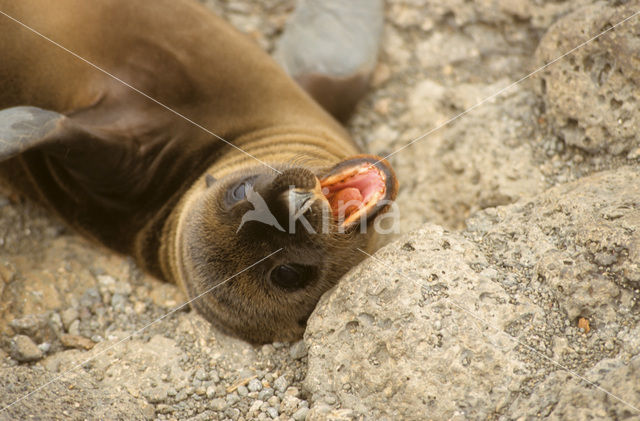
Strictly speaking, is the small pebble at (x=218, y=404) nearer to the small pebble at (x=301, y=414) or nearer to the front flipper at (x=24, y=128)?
the small pebble at (x=301, y=414)

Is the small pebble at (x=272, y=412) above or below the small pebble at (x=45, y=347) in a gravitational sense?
above

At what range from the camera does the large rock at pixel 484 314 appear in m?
2.61

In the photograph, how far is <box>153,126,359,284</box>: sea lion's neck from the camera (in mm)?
3730

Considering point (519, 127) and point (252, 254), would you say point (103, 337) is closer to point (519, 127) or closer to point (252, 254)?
point (252, 254)

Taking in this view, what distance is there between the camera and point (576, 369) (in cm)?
255

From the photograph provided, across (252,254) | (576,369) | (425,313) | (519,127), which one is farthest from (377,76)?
(576,369)

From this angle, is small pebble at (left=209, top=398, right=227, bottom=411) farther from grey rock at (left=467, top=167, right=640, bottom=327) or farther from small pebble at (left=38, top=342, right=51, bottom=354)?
grey rock at (left=467, top=167, right=640, bottom=327)

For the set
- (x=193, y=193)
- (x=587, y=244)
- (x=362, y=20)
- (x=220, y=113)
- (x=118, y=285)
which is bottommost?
(x=118, y=285)

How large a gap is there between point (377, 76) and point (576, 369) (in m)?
2.96

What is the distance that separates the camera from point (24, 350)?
341cm

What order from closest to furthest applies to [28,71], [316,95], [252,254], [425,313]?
[425,313], [252,254], [28,71], [316,95]

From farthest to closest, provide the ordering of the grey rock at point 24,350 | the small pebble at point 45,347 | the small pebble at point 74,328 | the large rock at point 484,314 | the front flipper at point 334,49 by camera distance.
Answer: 1. the front flipper at point 334,49
2. the small pebble at point 74,328
3. the small pebble at point 45,347
4. the grey rock at point 24,350
5. the large rock at point 484,314

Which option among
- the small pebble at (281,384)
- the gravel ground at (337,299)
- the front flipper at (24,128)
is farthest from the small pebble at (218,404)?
the front flipper at (24,128)

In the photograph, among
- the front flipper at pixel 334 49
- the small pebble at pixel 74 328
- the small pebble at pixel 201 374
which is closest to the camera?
the small pebble at pixel 201 374
